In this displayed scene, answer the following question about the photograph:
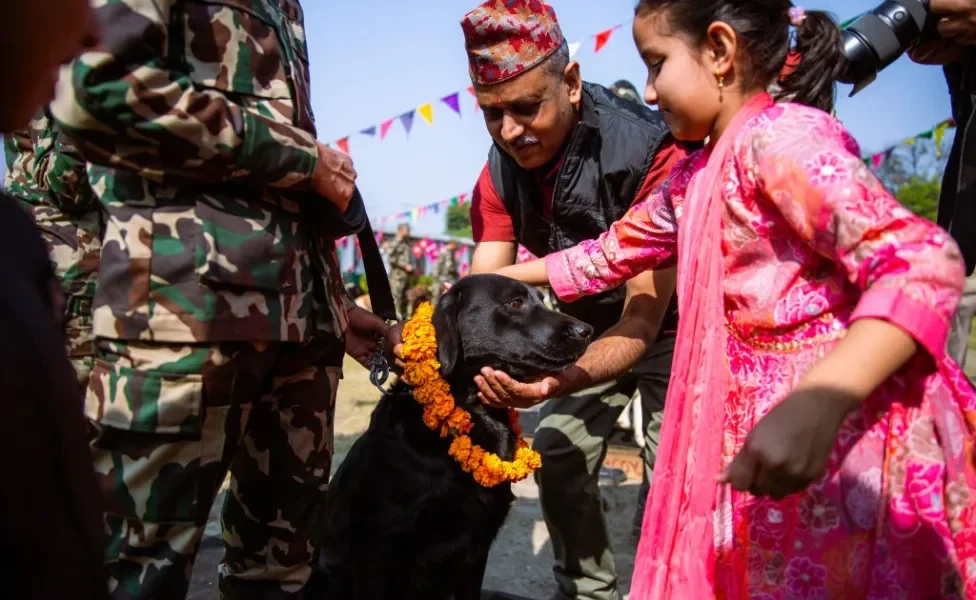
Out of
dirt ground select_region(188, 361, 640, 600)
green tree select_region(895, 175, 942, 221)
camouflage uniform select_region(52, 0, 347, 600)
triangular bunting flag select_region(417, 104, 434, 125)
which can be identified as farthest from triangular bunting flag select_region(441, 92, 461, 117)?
green tree select_region(895, 175, 942, 221)

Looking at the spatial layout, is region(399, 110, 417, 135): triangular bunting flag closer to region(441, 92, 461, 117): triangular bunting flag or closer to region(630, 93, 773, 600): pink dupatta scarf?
region(441, 92, 461, 117): triangular bunting flag

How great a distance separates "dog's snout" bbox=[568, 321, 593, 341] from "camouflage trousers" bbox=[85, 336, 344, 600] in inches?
50.8

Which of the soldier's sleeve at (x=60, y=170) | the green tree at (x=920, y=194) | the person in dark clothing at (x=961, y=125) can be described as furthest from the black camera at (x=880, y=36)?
the green tree at (x=920, y=194)

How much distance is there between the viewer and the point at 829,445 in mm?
1182

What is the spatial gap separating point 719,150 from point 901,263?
54 centimetres

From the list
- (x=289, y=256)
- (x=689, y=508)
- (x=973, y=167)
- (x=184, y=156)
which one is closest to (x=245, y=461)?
(x=289, y=256)

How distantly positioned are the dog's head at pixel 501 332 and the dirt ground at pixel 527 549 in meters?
1.35

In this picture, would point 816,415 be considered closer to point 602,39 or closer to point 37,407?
point 37,407

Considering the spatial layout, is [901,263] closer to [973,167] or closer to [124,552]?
[124,552]

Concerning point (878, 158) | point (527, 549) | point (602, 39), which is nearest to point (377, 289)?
point (527, 549)

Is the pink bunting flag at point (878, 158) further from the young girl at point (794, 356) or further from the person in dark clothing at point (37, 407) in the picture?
the person in dark clothing at point (37, 407)

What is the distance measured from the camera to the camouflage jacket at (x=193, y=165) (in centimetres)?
164

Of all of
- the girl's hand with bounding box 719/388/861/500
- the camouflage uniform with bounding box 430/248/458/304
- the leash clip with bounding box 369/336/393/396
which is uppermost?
the girl's hand with bounding box 719/388/861/500

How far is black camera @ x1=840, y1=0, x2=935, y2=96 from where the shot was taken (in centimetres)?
226
